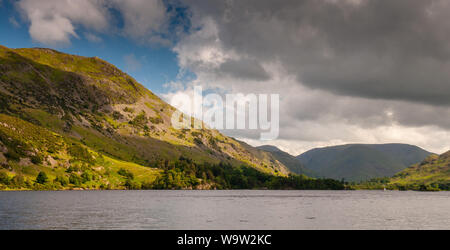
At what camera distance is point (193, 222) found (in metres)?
78.3

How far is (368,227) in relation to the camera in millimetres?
73562
